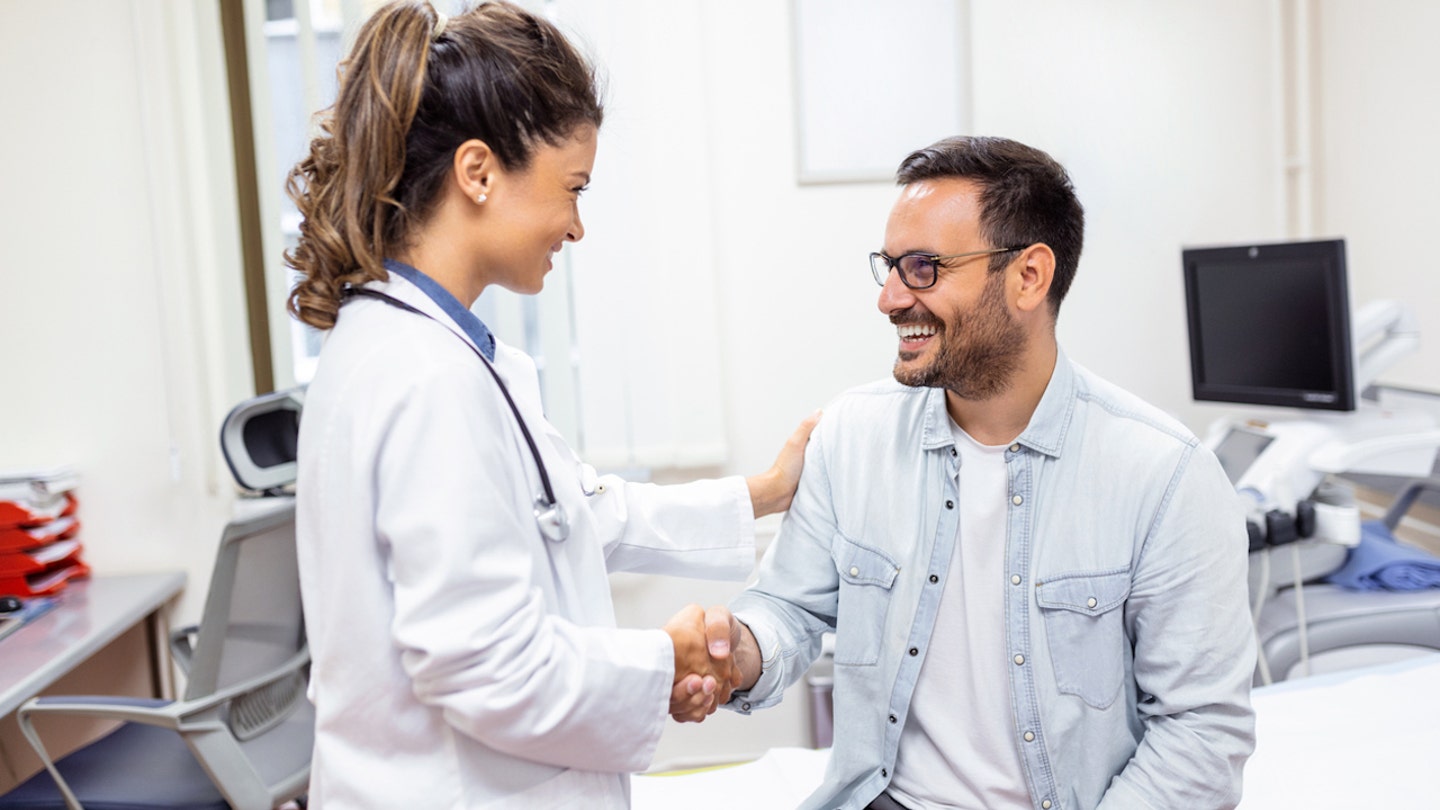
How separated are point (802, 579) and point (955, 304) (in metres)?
0.44

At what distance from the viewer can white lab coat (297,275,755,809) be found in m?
0.91

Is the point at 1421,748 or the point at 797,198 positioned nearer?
the point at 1421,748

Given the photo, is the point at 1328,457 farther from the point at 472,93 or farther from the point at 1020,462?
the point at 472,93

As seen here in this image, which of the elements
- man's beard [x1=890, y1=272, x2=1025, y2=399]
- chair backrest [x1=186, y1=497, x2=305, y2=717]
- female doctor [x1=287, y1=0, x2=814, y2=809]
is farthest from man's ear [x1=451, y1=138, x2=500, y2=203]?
chair backrest [x1=186, y1=497, x2=305, y2=717]

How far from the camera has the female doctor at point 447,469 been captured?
0.92m

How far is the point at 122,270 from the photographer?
2.63 meters

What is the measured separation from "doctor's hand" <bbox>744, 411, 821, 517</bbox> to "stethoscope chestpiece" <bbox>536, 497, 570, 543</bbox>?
534 millimetres

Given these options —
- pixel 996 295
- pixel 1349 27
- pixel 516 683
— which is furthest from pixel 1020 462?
pixel 1349 27

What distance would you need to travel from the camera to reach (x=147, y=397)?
2.67 metres

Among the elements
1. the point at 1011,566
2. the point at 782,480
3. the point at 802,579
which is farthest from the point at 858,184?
the point at 1011,566

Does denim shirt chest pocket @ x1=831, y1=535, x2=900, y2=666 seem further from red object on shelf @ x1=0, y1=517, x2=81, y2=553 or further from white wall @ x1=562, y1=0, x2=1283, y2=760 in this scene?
red object on shelf @ x1=0, y1=517, x2=81, y2=553

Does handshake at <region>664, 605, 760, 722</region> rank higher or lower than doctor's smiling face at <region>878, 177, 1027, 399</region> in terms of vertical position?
lower

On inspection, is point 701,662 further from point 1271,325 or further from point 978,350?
point 1271,325

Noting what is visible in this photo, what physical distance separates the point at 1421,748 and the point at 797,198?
173 cm
